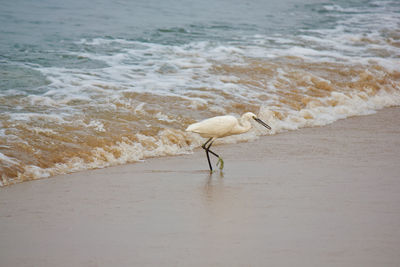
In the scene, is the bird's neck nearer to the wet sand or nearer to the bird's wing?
the bird's wing

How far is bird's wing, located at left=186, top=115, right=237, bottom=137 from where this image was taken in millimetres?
5836

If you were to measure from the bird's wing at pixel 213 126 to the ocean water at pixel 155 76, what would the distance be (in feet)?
2.45

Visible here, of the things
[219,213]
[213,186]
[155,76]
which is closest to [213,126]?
[213,186]

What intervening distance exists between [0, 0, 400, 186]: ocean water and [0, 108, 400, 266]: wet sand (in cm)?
66

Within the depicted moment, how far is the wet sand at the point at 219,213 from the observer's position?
11.6 feet

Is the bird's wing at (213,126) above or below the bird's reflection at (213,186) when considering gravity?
above

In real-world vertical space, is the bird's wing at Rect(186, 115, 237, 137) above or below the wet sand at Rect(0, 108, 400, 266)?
above

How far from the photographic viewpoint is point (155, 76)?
9727 millimetres

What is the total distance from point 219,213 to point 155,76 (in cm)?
564

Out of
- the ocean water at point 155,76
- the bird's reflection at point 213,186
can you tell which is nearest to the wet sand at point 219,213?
the bird's reflection at point 213,186

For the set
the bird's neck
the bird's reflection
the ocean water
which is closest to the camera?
the bird's reflection

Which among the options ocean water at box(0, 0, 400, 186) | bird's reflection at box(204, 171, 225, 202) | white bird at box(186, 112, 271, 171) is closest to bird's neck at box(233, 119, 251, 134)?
white bird at box(186, 112, 271, 171)

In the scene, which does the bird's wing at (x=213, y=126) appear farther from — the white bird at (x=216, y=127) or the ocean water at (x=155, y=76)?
the ocean water at (x=155, y=76)

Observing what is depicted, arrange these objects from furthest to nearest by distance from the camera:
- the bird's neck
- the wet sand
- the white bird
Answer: the bird's neck → the white bird → the wet sand
